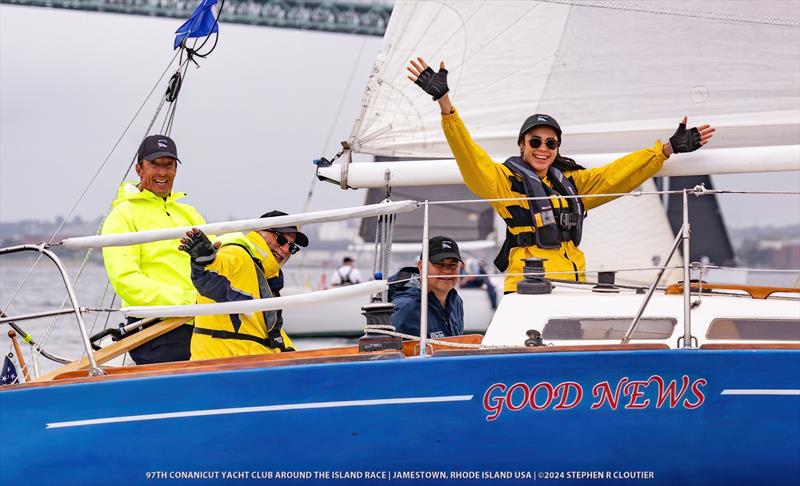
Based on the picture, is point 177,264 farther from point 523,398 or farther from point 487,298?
point 487,298

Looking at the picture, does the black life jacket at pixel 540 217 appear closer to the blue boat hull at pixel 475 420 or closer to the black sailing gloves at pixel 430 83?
the black sailing gloves at pixel 430 83

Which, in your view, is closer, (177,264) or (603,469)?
(603,469)

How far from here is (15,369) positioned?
493 centimetres

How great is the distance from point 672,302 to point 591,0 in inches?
71.8

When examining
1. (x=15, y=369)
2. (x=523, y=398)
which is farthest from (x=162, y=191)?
(x=523, y=398)

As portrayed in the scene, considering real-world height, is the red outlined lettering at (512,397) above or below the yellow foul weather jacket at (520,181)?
below

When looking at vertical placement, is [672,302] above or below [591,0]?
below

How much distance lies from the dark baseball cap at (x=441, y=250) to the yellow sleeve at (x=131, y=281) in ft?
3.40

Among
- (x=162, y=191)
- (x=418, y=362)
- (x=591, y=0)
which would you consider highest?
(x=591, y=0)

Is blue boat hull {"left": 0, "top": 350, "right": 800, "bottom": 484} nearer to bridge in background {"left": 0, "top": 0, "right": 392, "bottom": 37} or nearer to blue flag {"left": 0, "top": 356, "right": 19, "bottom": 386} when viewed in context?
blue flag {"left": 0, "top": 356, "right": 19, "bottom": 386}

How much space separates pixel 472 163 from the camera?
489 centimetres

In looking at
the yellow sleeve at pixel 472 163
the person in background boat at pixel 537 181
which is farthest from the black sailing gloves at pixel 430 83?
the yellow sleeve at pixel 472 163

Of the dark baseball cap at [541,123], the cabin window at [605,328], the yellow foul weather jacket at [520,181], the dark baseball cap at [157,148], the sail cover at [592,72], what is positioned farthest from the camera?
the sail cover at [592,72]

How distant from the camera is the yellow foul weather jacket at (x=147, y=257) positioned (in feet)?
16.6
